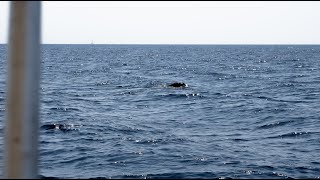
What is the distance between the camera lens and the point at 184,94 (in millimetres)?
43531

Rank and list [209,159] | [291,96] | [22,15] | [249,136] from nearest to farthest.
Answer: [22,15], [209,159], [249,136], [291,96]

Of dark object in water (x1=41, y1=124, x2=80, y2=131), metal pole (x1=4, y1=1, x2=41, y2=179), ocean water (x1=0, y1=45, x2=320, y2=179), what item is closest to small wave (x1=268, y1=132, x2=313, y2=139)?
ocean water (x1=0, y1=45, x2=320, y2=179)

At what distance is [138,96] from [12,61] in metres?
40.0

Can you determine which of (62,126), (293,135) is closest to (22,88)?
(293,135)

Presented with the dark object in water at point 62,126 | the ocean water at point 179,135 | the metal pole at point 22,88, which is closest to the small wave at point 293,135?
the ocean water at point 179,135

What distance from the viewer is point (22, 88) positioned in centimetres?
311

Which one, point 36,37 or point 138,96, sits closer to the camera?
point 36,37

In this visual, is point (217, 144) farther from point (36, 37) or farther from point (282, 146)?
point (36, 37)

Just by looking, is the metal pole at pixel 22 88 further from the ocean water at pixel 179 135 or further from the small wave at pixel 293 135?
the small wave at pixel 293 135

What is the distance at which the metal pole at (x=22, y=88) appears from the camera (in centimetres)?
308

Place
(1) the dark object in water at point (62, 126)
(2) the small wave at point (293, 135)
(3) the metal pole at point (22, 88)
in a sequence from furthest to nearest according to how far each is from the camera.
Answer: (1) the dark object in water at point (62, 126), (2) the small wave at point (293, 135), (3) the metal pole at point (22, 88)

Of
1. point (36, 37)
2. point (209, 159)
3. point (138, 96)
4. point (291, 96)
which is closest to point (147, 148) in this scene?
point (209, 159)

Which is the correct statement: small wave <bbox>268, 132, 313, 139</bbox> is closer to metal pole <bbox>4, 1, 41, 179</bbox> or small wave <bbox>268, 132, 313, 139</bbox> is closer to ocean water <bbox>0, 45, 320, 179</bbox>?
ocean water <bbox>0, 45, 320, 179</bbox>

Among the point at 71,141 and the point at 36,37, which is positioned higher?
the point at 36,37
